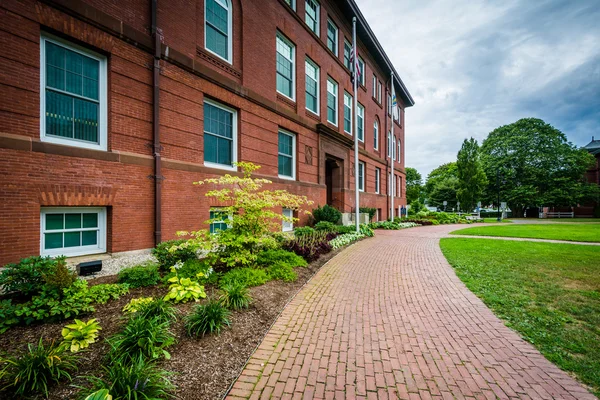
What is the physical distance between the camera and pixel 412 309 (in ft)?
15.5

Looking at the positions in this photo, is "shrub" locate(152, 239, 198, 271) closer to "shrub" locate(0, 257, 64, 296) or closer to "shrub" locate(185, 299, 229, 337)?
"shrub" locate(0, 257, 64, 296)

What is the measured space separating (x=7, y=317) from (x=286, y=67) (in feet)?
42.5

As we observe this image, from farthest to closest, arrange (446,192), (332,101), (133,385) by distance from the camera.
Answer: (446,192), (332,101), (133,385)

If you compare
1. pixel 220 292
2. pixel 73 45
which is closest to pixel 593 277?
pixel 220 292

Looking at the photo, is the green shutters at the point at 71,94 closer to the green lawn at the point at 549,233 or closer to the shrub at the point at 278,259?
the shrub at the point at 278,259

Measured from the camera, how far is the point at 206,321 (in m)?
3.57

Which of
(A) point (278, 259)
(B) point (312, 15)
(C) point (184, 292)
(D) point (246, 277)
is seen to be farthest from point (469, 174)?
(C) point (184, 292)

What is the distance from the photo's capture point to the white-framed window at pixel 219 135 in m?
9.03

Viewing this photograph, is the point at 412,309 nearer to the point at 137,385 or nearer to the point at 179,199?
the point at 137,385

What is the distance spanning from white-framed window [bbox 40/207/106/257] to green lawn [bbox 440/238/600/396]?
8526 millimetres

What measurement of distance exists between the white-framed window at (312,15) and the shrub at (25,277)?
15.5 meters

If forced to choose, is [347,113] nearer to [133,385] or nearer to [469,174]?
[133,385]

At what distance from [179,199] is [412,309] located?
6.60 meters

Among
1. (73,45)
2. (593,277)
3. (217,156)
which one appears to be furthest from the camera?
(217,156)
